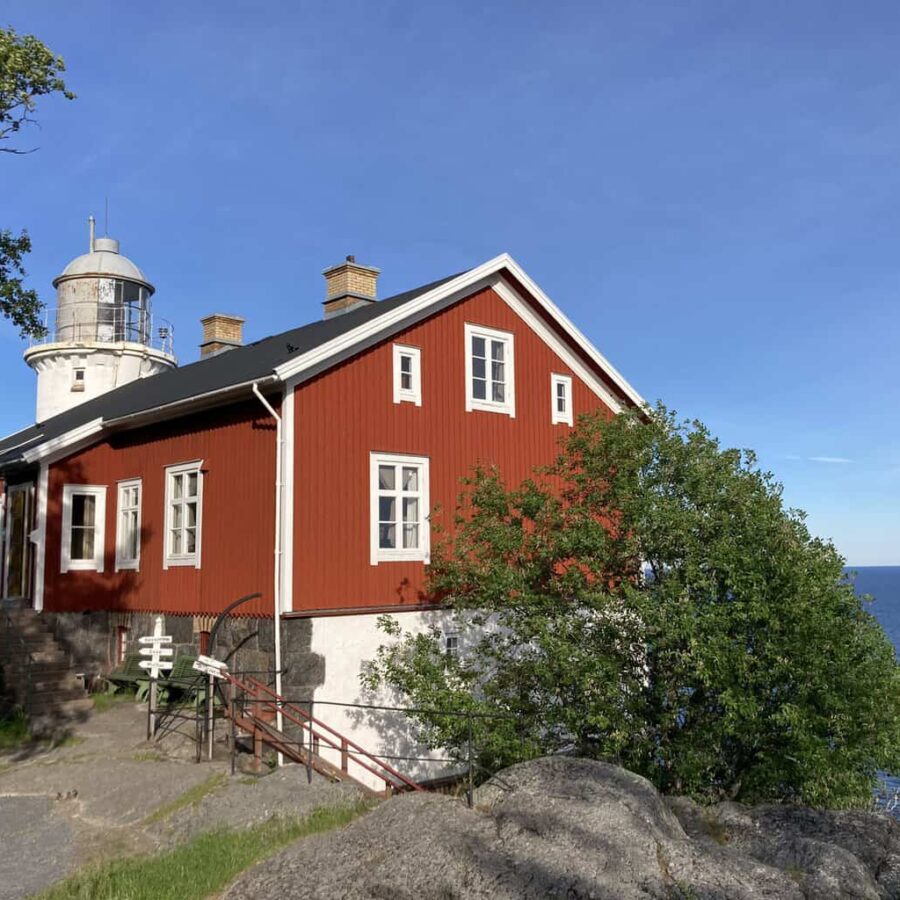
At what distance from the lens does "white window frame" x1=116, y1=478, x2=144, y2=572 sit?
19.2 metres

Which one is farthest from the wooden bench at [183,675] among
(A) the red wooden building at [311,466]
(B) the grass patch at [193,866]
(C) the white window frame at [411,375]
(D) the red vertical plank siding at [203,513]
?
(C) the white window frame at [411,375]

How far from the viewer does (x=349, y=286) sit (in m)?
22.6

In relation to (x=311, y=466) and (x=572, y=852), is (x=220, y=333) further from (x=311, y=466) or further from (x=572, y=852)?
(x=572, y=852)

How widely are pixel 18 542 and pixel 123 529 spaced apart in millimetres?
2904

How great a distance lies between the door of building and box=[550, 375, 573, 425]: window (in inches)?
474

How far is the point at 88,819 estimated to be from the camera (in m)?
11.7

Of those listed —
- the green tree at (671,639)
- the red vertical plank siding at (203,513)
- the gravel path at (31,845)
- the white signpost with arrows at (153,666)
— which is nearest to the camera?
the gravel path at (31,845)

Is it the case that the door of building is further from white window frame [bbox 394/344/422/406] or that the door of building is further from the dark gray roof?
white window frame [bbox 394/344/422/406]

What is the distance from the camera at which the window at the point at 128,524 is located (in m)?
19.4

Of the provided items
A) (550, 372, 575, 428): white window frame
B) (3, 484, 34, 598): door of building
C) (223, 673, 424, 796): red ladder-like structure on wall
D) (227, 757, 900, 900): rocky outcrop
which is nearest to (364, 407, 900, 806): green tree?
(223, 673, 424, 796): red ladder-like structure on wall

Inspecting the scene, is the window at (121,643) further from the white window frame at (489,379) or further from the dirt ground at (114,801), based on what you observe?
the white window frame at (489,379)

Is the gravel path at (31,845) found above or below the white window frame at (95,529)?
below

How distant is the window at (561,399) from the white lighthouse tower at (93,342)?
14474 mm

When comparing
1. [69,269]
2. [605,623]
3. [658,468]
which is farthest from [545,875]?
[69,269]
